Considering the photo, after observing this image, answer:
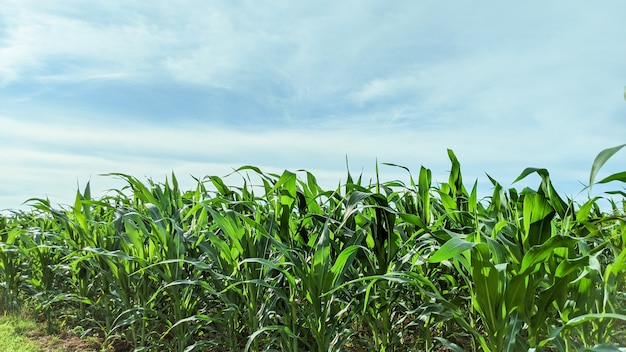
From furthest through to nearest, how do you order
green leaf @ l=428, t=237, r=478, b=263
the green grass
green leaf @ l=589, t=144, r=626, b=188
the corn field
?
the green grass
the corn field
green leaf @ l=428, t=237, r=478, b=263
green leaf @ l=589, t=144, r=626, b=188

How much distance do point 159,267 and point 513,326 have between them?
1.40 metres

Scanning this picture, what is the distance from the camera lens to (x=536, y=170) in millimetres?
1320

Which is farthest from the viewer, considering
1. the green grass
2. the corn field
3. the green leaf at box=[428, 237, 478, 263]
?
the green grass

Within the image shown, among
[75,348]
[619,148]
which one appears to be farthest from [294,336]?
[75,348]

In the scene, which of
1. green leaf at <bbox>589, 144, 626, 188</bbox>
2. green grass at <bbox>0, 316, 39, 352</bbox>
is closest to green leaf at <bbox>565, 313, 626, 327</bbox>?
green leaf at <bbox>589, 144, 626, 188</bbox>

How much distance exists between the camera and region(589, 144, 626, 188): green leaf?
91 centimetres

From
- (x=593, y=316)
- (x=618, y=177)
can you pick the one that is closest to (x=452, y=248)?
(x=593, y=316)

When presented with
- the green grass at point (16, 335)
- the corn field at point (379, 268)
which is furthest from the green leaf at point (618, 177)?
the green grass at point (16, 335)

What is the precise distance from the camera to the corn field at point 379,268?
116 centimetres

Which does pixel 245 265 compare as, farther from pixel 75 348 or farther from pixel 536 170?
pixel 75 348

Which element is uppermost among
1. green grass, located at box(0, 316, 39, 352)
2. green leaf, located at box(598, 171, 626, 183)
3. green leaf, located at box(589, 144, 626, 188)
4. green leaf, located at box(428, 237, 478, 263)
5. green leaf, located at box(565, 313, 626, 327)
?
green leaf, located at box(589, 144, 626, 188)

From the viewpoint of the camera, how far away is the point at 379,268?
61.5 inches

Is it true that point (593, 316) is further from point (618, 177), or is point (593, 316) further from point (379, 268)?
point (379, 268)

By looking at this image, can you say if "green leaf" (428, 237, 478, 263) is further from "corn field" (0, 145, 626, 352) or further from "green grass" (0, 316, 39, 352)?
"green grass" (0, 316, 39, 352)
